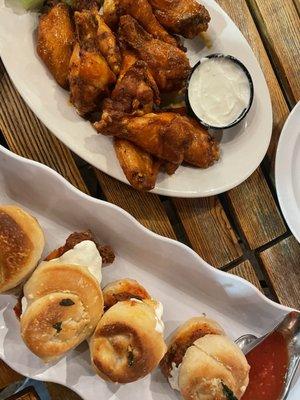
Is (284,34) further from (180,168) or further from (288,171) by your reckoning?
(180,168)

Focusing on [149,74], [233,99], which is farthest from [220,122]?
[149,74]

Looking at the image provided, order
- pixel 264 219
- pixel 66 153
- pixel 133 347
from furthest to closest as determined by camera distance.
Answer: pixel 264 219, pixel 66 153, pixel 133 347

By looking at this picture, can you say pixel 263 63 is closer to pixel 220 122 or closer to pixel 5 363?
pixel 220 122

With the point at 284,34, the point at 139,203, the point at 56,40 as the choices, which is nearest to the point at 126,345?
the point at 139,203

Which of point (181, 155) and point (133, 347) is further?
point (181, 155)

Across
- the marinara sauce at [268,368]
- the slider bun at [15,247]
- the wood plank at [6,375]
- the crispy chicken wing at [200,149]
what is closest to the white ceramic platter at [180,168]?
the crispy chicken wing at [200,149]

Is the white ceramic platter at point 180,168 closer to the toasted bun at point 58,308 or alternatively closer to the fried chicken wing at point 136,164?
the fried chicken wing at point 136,164

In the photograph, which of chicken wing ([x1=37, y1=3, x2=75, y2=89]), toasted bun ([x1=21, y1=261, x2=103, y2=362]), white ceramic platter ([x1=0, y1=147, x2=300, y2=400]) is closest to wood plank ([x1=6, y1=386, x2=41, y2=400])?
white ceramic platter ([x1=0, y1=147, x2=300, y2=400])
